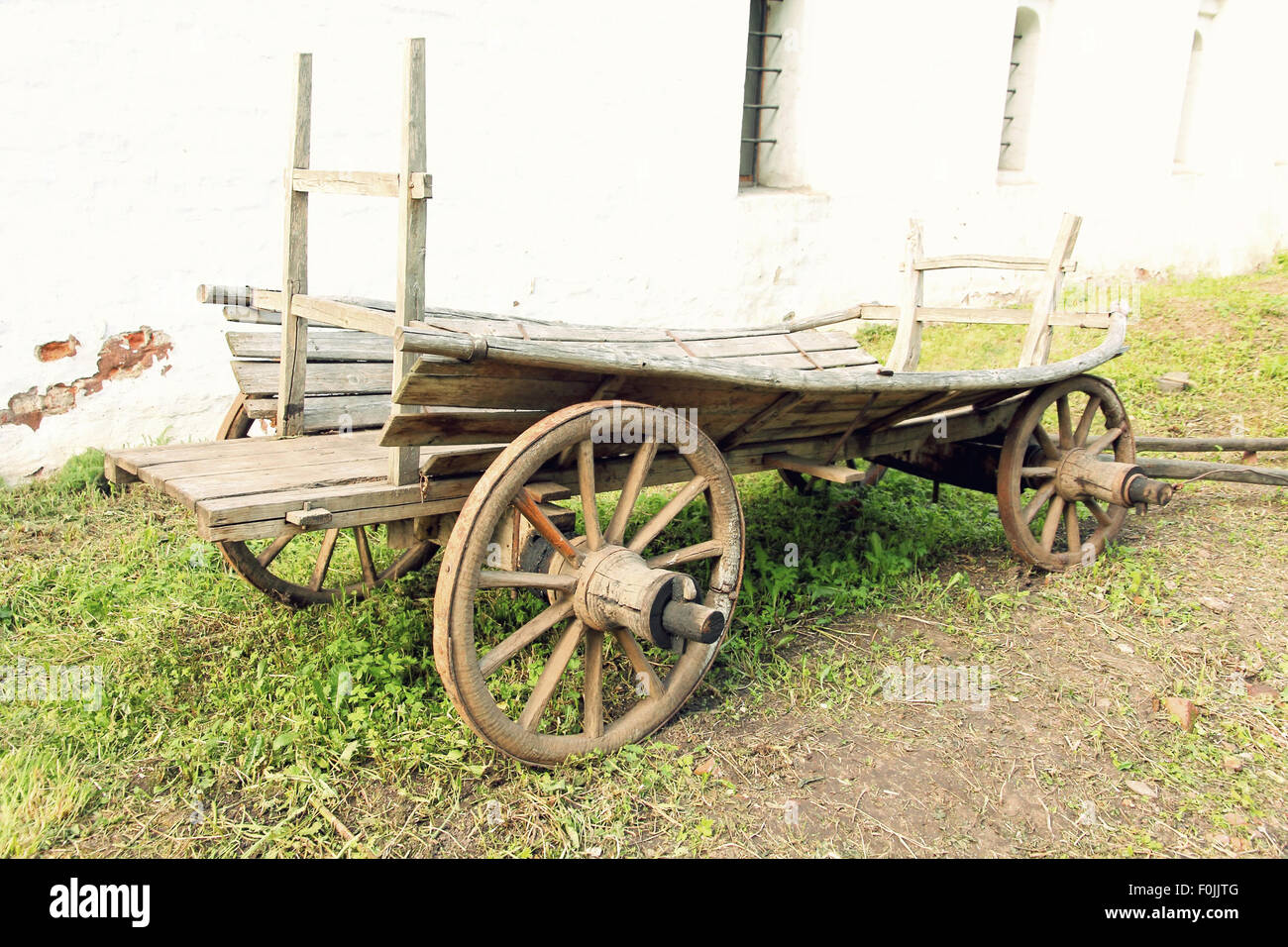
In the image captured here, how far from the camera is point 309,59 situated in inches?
124

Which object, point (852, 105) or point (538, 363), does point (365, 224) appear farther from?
point (852, 105)

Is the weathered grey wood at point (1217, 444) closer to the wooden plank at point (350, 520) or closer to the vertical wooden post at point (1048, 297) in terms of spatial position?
the vertical wooden post at point (1048, 297)

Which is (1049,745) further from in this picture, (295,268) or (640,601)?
(295,268)

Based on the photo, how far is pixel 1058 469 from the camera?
4387 mm

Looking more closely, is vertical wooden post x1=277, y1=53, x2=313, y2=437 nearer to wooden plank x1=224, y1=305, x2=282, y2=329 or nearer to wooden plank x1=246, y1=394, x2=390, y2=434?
wooden plank x1=246, y1=394, x2=390, y2=434

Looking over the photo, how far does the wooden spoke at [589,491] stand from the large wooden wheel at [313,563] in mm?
831

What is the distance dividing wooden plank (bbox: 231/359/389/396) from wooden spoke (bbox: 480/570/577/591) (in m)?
1.09

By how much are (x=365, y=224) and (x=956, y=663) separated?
12.8 feet

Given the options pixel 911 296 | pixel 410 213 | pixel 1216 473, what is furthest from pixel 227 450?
pixel 1216 473

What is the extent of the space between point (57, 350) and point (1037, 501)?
4615mm

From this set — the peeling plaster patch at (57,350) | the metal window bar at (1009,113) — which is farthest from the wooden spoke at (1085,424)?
the metal window bar at (1009,113)

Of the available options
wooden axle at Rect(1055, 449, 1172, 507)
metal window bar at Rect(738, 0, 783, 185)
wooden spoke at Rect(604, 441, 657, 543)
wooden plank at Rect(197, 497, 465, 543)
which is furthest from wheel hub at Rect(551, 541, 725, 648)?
metal window bar at Rect(738, 0, 783, 185)

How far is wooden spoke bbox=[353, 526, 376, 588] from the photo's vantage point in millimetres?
3709
